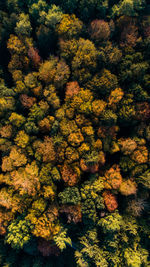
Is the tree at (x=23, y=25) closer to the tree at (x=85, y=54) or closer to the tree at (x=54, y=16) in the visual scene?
the tree at (x=54, y=16)

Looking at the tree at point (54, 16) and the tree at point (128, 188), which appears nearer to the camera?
the tree at point (54, 16)

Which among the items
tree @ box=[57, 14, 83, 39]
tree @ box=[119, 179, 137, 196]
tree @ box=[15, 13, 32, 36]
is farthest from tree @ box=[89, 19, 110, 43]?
tree @ box=[119, 179, 137, 196]

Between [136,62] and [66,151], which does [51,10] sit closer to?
[136,62]

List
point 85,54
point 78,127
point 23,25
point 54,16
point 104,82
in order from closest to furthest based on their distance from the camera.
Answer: point 54,16
point 23,25
point 85,54
point 104,82
point 78,127

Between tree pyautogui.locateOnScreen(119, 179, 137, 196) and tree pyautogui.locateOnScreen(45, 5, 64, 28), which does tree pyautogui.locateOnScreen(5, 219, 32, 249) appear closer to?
tree pyautogui.locateOnScreen(119, 179, 137, 196)

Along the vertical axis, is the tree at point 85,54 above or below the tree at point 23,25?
below

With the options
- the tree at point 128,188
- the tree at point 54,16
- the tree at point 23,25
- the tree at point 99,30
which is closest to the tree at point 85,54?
the tree at point 99,30

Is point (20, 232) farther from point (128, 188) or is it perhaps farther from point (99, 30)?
point (99, 30)

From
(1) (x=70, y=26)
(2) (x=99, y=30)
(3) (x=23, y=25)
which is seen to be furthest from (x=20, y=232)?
(2) (x=99, y=30)
